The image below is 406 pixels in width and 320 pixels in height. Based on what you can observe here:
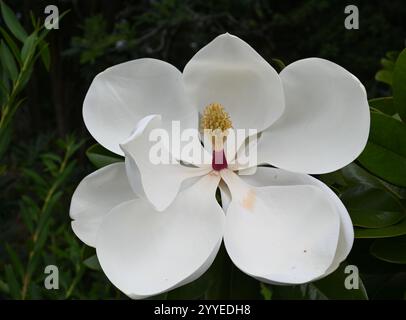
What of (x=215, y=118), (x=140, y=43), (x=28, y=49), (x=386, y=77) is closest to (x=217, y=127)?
(x=215, y=118)

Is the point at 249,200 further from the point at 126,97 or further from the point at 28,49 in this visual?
the point at 28,49

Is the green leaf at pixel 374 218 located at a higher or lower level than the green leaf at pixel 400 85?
lower

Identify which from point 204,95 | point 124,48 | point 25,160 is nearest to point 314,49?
point 124,48

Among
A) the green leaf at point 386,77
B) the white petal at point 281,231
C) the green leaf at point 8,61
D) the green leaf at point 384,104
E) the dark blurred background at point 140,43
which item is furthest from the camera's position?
the dark blurred background at point 140,43

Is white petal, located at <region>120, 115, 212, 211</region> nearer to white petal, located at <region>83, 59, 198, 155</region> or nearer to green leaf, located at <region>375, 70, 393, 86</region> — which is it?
white petal, located at <region>83, 59, 198, 155</region>

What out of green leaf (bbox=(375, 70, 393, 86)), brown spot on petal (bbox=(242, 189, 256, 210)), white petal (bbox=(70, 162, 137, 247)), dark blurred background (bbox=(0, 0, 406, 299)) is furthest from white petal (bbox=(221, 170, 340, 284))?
dark blurred background (bbox=(0, 0, 406, 299))

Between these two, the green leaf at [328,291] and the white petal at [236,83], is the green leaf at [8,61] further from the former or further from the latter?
the green leaf at [328,291]

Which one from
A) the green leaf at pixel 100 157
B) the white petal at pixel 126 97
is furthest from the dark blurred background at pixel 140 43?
the white petal at pixel 126 97

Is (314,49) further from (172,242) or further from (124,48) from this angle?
(172,242)

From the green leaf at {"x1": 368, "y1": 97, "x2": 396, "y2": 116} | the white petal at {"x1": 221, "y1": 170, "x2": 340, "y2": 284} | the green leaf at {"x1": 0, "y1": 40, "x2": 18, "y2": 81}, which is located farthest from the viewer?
the green leaf at {"x1": 0, "y1": 40, "x2": 18, "y2": 81}
